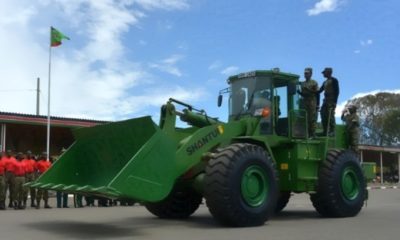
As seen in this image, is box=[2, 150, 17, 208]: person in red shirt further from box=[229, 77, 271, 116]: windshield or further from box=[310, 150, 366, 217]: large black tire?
box=[310, 150, 366, 217]: large black tire

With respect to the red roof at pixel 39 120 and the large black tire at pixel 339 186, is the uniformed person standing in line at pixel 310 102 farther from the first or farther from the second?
the red roof at pixel 39 120

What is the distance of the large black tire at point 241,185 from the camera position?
976 centimetres

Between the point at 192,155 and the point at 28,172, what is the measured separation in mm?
8209

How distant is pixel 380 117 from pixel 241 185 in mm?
61377

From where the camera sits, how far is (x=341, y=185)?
40.6 ft

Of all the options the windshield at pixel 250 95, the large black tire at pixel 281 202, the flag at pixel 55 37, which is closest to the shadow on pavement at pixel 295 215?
the large black tire at pixel 281 202

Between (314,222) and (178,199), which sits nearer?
(314,222)

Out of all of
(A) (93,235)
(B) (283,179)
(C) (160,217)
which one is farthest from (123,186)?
(B) (283,179)

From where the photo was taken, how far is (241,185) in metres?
10.1

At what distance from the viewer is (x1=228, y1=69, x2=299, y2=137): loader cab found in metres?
11.8

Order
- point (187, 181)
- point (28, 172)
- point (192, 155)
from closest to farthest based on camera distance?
point (192, 155) → point (187, 181) → point (28, 172)

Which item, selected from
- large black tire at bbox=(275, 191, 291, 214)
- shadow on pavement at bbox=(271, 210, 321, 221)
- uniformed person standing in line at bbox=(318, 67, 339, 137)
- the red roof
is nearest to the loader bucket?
shadow on pavement at bbox=(271, 210, 321, 221)

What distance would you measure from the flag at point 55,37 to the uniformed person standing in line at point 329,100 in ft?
57.4

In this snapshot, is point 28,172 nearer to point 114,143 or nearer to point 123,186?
point 114,143
